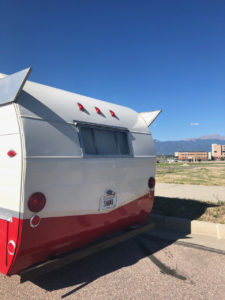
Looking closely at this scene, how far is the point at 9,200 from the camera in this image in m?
2.99

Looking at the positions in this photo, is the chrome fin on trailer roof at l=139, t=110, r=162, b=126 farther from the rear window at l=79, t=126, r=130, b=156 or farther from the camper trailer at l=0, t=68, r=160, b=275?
the rear window at l=79, t=126, r=130, b=156

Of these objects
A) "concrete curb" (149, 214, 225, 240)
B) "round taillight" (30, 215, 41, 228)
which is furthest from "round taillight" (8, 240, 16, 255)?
"concrete curb" (149, 214, 225, 240)

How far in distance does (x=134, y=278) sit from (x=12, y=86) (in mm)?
3080

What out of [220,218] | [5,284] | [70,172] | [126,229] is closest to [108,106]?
[70,172]

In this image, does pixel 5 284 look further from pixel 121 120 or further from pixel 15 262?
pixel 121 120

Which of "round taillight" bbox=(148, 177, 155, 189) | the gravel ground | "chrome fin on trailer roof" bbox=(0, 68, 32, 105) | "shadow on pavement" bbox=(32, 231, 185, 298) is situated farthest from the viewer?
the gravel ground

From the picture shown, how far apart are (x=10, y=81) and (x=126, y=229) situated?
334 cm

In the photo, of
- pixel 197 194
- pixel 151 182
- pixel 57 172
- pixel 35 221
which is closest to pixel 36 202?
pixel 35 221

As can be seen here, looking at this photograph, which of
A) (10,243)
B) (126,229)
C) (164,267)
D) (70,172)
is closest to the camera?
(10,243)

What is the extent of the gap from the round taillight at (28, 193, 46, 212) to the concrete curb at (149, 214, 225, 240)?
394 centimetres

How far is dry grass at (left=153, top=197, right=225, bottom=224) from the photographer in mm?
6155

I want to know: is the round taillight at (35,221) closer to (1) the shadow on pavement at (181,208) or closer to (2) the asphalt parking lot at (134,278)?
(2) the asphalt parking lot at (134,278)

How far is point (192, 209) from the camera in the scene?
22.7 feet

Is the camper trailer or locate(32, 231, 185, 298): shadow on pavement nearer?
the camper trailer
